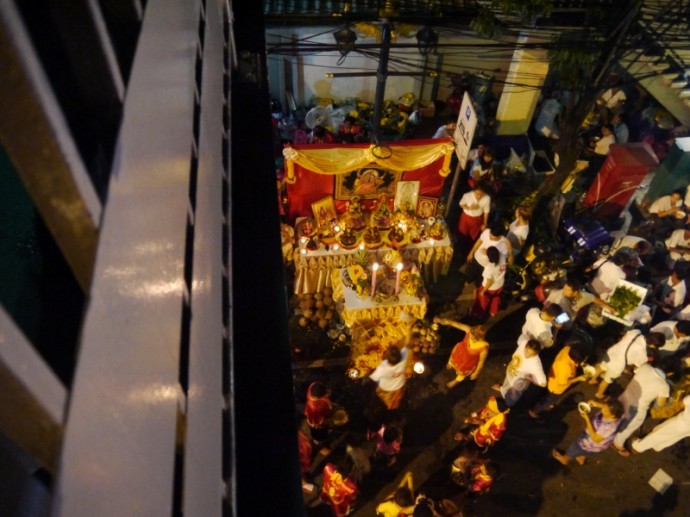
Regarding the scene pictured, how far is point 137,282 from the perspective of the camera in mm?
1029

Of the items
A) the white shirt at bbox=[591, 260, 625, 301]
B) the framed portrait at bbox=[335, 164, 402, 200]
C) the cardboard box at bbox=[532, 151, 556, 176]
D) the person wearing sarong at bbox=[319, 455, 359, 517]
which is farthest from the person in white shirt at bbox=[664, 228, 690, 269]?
the person wearing sarong at bbox=[319, 455, 359, 517]

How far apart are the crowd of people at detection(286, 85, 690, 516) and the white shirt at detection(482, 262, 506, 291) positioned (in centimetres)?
2

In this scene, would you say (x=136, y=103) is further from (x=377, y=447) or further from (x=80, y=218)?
(x=377, y=447)

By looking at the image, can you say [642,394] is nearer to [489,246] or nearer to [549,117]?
[489,246]

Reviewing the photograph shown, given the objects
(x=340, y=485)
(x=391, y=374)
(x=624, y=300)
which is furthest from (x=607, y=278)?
(x=340, y=485)

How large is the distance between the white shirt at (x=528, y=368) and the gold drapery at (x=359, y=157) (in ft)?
9.46

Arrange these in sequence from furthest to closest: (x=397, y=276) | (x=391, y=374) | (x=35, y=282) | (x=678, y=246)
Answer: (x=678, y=246)
(x=397, y=276)
(x=391, y=374)
(x=35, y=282)

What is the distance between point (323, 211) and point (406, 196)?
127cm

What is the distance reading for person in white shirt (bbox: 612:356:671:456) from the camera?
17.6 feet

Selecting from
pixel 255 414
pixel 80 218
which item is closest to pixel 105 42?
pixel 80 218

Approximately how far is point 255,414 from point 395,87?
9.82 m

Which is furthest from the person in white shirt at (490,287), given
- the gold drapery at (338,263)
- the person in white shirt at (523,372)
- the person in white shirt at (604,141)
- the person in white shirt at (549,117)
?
the person in white shirt at (549,117)

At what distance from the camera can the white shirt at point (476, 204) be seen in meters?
7.65

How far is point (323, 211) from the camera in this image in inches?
295
